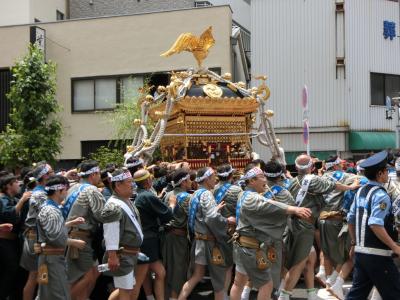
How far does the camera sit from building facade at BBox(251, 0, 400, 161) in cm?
1858

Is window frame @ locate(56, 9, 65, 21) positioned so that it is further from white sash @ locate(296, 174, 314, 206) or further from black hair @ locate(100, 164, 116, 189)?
white sash @ locate(296, 174, 314, 206)

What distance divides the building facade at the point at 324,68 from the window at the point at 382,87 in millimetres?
128

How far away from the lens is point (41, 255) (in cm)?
510

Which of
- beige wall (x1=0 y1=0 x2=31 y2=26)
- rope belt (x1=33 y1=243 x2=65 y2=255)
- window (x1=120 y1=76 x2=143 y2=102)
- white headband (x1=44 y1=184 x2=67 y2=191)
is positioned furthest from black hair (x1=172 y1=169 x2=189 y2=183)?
beige wall (x1=0 y1=0 x2=31 y2=26)

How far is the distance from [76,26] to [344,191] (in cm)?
1549

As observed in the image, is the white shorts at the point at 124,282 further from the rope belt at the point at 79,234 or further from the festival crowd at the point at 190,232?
the rope belt at the point at 79,234

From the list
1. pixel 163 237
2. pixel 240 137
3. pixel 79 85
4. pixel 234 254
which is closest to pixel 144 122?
pixel 240 137

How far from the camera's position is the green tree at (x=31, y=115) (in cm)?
1496

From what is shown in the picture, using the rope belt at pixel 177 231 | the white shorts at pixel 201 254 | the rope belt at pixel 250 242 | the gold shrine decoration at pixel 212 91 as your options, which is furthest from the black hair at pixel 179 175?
the gold shrine decoration at pixel 212 91

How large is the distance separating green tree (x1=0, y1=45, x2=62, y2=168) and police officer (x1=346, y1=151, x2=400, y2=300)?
1183 centimetres

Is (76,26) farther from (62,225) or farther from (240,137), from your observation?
(62,225)

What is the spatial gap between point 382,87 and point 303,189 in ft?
47.3

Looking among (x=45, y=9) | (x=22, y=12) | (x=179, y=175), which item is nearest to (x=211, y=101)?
(x=179, y=175)

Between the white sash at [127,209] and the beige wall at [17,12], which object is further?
the beige wall at [17,12]
